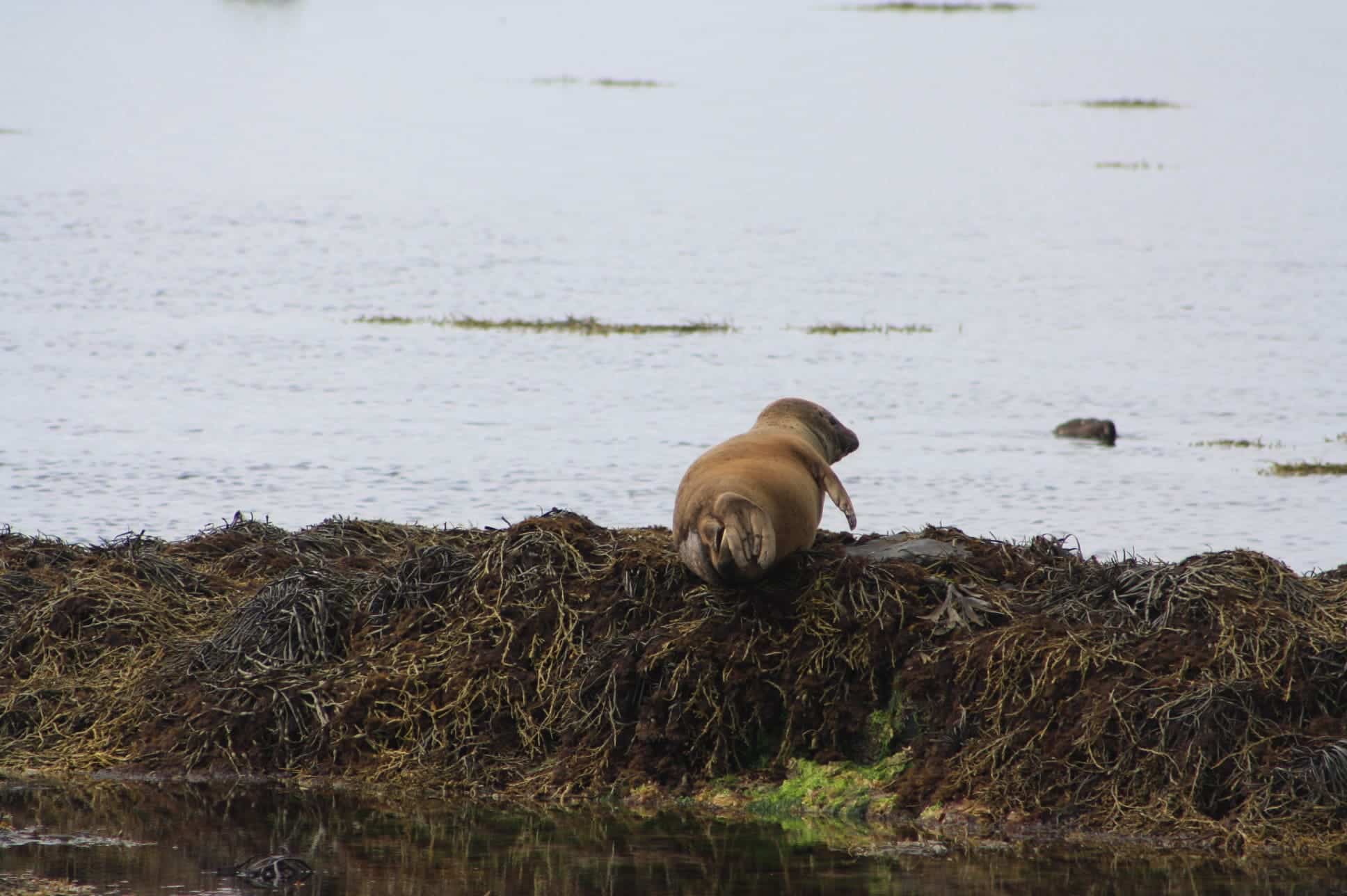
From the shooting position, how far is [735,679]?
980 cm

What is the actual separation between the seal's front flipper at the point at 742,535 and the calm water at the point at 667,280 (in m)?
6.89

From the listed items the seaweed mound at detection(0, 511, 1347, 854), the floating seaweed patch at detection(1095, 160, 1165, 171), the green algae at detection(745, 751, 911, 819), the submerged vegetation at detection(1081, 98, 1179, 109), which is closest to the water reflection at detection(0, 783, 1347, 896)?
the green algae at detection(745, 751, 911, 819)

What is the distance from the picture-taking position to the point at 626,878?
27.5ft

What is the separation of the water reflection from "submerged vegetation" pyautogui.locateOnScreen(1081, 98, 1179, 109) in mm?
58955

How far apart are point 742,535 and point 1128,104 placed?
5887cm

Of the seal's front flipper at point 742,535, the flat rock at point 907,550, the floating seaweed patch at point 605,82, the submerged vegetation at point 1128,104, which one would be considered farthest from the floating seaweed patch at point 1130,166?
the seal's front flipper at point 742,535

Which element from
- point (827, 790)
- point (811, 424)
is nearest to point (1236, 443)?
point (811, 424)

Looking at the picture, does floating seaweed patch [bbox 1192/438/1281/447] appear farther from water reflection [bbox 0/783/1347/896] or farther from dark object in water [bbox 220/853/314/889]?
dark object in water [bbox 220/853/314/889]

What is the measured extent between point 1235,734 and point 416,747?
366cm

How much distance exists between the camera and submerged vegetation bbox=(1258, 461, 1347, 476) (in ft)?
67.9

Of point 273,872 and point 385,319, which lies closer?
point 273,872

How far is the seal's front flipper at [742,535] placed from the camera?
32.2ft

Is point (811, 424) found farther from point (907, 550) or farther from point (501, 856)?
point (501, 856)

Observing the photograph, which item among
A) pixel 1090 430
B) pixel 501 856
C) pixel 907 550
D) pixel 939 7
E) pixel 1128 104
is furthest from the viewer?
pixel 939 7
